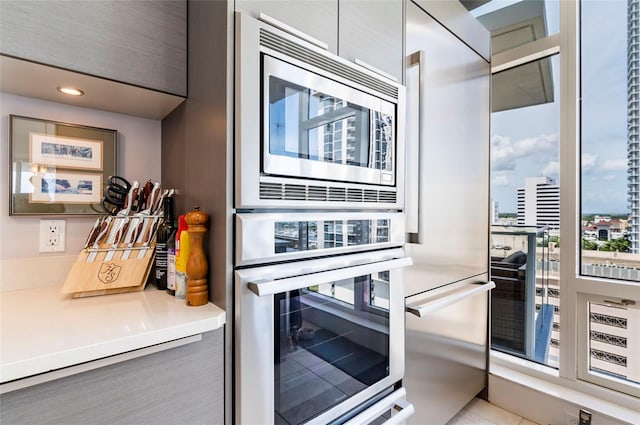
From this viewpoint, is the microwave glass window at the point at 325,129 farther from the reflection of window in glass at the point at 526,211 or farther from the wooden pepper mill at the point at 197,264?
the reflection of window in glass at the point at 526,211

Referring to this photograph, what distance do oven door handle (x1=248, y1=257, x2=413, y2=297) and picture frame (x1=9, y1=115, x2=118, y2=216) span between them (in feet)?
2.87

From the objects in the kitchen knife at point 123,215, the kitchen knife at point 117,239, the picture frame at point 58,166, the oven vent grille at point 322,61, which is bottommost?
the kitchen knife at point 117,239

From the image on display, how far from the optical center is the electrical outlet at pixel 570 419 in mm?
1663

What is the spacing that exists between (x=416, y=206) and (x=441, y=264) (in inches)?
14.4

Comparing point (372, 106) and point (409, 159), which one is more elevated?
point (372, 106)

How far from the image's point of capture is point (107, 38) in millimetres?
950

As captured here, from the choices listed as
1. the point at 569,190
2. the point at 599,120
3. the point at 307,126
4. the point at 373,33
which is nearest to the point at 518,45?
the point at 599,120

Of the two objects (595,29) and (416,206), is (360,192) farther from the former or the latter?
(595,29)

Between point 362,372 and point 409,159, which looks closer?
point 362,372


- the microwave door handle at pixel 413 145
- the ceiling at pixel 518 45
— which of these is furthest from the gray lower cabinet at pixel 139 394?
the ceiling at pixel 518 45

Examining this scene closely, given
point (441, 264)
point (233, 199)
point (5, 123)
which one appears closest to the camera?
point (233, 199)

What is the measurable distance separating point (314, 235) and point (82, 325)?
0.67 metres

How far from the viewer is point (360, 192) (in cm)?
120

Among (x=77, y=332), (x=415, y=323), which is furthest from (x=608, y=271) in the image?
(x=77, y=332)
